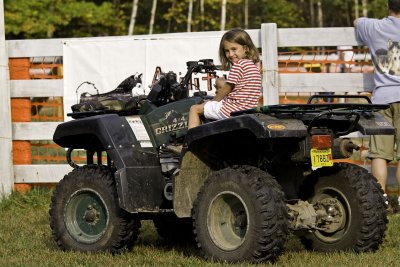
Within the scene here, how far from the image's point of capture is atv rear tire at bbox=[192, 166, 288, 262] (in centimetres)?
707

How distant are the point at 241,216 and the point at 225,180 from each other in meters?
0.31

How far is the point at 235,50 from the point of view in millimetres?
7855

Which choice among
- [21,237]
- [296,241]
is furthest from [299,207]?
[21,237]

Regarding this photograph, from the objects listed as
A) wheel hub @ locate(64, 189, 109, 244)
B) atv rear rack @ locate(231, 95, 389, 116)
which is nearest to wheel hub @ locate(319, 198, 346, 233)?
atv rear rack @ locate(231, 95, 389, 116)

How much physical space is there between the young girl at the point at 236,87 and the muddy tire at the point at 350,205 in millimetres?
804

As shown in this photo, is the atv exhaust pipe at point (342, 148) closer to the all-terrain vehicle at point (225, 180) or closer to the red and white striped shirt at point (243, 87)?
the all-terrain vehicle at point (225, 180)

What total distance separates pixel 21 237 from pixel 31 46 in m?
3.20

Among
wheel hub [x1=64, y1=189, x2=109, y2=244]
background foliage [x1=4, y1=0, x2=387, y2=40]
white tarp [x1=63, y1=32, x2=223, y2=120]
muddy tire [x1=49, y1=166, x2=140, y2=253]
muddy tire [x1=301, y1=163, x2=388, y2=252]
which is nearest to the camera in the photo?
muddy tire [x1=301, y1=163, x2=388, y2=252]

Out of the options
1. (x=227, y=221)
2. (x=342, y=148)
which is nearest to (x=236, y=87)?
(x=342, y=148)

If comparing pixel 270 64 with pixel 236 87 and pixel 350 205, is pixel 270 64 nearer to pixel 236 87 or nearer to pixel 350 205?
pixel 236 87

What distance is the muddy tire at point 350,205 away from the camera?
25.1 feet

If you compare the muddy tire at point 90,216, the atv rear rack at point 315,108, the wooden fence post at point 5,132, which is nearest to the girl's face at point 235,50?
the atv rear rack at point 315,108

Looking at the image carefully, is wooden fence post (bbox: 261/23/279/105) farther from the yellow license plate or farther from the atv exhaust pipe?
the yellow license plate

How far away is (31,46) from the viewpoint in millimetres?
11922
